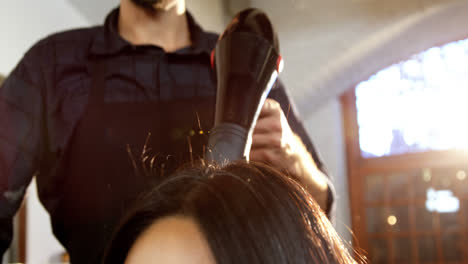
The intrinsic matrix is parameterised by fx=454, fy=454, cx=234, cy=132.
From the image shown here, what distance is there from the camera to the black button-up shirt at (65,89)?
52cm

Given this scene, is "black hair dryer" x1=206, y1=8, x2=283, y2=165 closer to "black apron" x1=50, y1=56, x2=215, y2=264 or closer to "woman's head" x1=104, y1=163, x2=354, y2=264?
"woman's head" x1=104, y1=163, x2=354, y2=264

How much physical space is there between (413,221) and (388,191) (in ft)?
0.69

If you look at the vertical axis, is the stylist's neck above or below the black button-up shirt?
above

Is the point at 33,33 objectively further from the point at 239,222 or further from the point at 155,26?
the point at 239,222

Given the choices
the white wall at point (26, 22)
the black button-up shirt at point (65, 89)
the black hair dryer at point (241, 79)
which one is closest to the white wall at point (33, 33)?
the white wall at point (26, 22)

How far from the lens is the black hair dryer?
0.35 m

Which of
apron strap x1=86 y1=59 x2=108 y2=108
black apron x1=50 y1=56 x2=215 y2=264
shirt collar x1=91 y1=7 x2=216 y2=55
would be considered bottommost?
black apron x1=50 y1=56 x2=215 y2=264

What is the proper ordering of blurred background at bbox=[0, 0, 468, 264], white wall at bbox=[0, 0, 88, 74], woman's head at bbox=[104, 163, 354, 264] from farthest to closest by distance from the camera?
1. blurred background at bbox=[0, 0, 468, 264]
2. white wall at bbox=[0, 0, 88, 74]
3. woman's head at bbox=[104, 163, 354, 264]

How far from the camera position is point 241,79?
0.38 meters

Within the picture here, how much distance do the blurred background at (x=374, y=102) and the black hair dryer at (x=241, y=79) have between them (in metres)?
0.26

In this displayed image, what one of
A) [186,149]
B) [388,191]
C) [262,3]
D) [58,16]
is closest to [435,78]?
[388,191]

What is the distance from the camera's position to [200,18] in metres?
0.83

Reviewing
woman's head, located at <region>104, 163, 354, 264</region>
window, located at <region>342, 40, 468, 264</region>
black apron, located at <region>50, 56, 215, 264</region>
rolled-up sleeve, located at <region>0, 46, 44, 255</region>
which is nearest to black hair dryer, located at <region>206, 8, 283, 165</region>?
woman's head, located at <region>104, 163, 354, 264</region>

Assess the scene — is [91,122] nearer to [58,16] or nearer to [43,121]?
[43,121]
